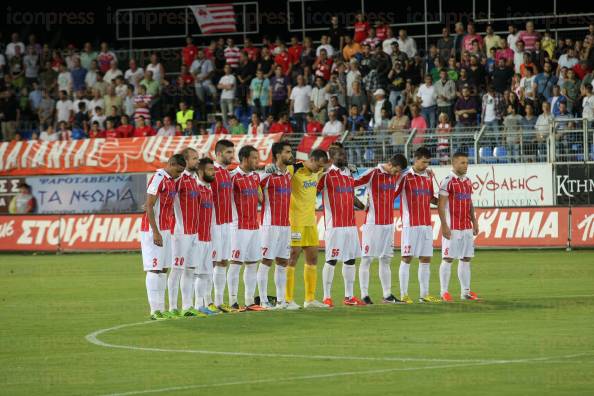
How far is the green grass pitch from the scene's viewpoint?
10688mm

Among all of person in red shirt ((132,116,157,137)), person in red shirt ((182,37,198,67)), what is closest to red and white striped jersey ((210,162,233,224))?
person in red shirt ((132,116,157,137))

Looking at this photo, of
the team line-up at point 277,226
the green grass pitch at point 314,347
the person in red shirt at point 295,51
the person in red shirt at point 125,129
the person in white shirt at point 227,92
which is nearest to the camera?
the green grass pitch at point 314,347

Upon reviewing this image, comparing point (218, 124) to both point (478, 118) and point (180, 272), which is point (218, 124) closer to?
point (478, 118)

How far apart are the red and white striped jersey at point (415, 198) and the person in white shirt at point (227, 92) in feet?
62.3

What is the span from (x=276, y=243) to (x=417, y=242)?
2.37 meters

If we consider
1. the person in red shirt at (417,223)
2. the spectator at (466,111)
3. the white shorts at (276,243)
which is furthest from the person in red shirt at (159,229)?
the spectator at (466,111)

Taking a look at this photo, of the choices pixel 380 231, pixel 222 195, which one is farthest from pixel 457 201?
pixel 222 195

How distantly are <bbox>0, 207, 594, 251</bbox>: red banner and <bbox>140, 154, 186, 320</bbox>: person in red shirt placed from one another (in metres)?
14.9

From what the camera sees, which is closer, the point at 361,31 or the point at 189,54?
the point at 361,31

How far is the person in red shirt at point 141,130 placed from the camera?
120 ft

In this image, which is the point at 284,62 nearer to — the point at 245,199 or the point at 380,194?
the point at 380,194

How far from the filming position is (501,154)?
3133 centimetres

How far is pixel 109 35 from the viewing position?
43625 millimetres

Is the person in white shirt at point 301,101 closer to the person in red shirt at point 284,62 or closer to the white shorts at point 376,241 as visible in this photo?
the person in red shirt at point 284,62
